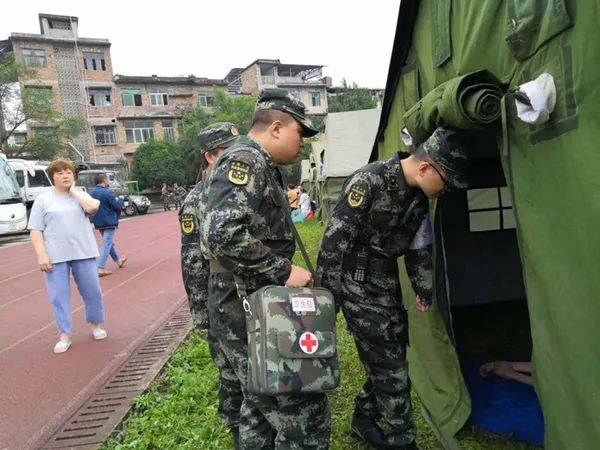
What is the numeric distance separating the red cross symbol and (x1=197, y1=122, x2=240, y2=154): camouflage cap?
175cm

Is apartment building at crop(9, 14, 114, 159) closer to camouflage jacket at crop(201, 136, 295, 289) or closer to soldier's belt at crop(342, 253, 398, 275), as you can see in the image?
soldier's belt at crop(342, 253, 398, 275)

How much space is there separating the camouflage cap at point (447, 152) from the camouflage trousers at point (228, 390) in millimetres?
1486

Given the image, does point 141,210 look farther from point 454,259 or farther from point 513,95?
point 513,95

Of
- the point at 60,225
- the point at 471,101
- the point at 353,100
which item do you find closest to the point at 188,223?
the point at 60,225

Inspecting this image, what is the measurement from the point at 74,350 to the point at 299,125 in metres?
3.75

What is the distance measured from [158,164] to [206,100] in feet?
30.9

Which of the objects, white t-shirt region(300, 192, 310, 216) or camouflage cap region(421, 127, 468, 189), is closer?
camouflage cap region(421, 127, 468, 189)

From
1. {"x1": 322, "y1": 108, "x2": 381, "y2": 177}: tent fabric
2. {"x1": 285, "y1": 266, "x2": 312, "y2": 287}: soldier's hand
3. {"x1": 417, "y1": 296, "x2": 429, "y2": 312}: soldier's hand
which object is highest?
{"x1": 322, "y1": 108, "x2": 381, "y2": 177}: tent fabric

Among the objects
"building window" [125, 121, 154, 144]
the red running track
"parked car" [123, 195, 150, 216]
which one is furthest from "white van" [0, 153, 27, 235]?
"building window" [125, 121, 154, 144]

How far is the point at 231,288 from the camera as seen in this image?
6.71 ft

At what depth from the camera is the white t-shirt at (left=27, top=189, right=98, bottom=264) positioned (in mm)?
4207

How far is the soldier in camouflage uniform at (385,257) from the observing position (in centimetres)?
231

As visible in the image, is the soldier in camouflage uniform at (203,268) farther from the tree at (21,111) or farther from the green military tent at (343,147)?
the tree at (21,111)

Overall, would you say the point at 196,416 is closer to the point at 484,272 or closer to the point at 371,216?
the point at 371,216
